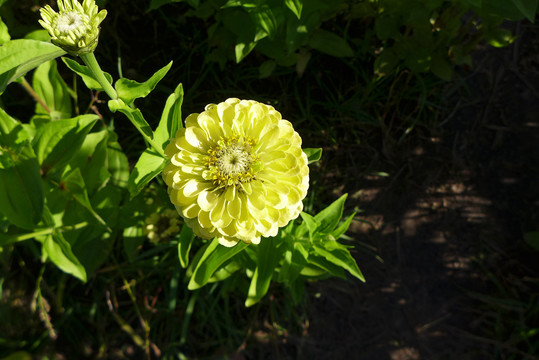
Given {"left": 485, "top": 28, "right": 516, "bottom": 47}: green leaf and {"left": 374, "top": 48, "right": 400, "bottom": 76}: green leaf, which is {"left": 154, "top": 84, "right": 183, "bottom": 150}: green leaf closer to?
{"left": 374, "top": 48, "right": 400, "bottom": 76}: green leaf

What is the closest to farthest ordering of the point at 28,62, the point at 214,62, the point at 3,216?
the point at 28,62 → the point at 3,216 → the point at 214,62

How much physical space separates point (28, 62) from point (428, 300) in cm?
205

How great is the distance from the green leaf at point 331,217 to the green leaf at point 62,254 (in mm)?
868

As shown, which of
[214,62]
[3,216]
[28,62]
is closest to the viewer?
[28,62]

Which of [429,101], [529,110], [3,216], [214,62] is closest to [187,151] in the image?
[3,216]

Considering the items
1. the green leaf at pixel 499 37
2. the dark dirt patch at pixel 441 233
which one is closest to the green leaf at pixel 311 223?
the dark dirt patch at pixel 441 233

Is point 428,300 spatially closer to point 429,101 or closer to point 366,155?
point 366,155

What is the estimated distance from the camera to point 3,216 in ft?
4.52

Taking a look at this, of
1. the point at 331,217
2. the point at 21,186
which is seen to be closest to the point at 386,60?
the point at 331,217

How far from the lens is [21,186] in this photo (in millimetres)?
1294

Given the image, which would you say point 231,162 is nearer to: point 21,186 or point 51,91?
point 21,186

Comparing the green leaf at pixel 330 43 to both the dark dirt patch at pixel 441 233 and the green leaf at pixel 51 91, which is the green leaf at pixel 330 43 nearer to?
the dark dirt patch at pixel 441 233

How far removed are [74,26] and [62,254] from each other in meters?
0.93

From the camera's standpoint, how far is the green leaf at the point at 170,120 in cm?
117
